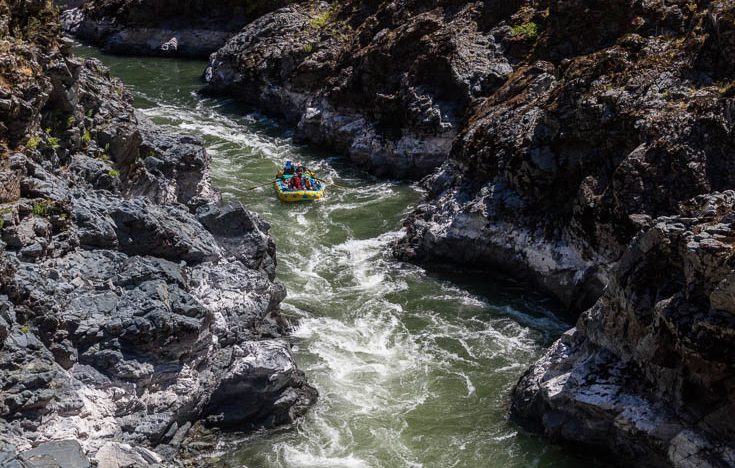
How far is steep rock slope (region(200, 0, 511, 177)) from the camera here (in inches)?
1126

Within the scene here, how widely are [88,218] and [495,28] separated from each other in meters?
19.4

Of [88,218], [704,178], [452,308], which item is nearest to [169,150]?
[88,218]

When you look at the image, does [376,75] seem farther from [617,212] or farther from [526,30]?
[617,212]

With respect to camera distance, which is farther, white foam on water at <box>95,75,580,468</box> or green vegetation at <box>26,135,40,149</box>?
green vegetation at <box>26,135,40,149</box>

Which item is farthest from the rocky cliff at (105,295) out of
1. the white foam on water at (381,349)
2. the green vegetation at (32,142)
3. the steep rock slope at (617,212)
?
the steep rock slope at (617,212)

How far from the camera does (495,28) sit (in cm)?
3058

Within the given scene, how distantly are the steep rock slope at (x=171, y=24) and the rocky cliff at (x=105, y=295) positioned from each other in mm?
29134

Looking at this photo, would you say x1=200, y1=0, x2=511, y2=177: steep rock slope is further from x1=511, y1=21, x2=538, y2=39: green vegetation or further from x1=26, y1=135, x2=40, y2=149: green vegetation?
x1=26, y1=135, x2=40, y2=149: green vegetation

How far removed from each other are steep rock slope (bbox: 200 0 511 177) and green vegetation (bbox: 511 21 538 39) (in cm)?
86

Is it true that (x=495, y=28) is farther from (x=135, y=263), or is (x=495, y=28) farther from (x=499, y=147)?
(x=135, y=263)

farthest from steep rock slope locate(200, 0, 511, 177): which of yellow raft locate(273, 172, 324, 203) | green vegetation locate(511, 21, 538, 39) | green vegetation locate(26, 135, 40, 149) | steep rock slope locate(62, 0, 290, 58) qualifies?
green vegetation locate(26, 135, 40, 149)

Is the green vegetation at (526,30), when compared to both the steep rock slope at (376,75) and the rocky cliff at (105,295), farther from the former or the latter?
the rocky cliff at (105,295)

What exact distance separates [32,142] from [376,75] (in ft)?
57.1

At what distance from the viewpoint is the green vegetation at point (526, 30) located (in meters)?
29.2
